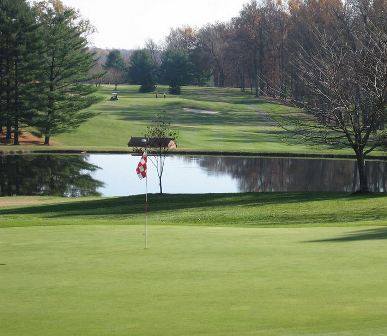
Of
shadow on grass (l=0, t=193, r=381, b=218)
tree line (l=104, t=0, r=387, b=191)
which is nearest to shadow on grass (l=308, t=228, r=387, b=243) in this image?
shadow on grass (l=0, t=193, r=381, b=218)

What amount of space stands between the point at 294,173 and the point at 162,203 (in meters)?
23.0

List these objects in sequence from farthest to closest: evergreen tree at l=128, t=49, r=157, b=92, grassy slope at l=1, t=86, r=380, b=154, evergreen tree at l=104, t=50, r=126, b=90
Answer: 1. evergreen tree at l=104, t=50, r=126, b=90
2. evergreen tree at l=128, t=49, r=157, b=92
3. grassy slope at l=1, t=86, r=380, b=154

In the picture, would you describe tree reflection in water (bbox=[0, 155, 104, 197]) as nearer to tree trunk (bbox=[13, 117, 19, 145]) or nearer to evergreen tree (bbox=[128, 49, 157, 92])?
tree trunk (bbox=[13, 117, 19, 145])

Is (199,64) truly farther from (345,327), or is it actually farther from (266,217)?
(345,327)

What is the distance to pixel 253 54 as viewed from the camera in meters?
132

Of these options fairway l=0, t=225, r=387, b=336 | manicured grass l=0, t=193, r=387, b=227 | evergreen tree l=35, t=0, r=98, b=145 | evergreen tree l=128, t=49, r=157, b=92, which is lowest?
manicured grass l=0, t=193, r=387, b=227

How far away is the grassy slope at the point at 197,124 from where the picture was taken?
251 ft

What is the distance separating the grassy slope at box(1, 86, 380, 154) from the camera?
76375mm

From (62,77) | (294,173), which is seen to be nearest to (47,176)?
(294,173)

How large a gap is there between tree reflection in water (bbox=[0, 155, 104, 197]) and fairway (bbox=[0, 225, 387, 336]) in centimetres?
3303

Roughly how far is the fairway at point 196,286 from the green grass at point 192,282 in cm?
1

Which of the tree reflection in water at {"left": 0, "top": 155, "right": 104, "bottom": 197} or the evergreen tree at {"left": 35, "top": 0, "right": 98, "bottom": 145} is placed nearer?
the tree reflection in water at {"left": 0, "top": 155, "right": 104, "bottom": 197}

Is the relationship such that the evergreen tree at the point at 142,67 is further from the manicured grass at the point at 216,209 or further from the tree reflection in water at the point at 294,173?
the manicured grass at the point at 216,209

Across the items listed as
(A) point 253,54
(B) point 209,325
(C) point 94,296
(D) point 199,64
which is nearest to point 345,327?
(B) point 209,325
